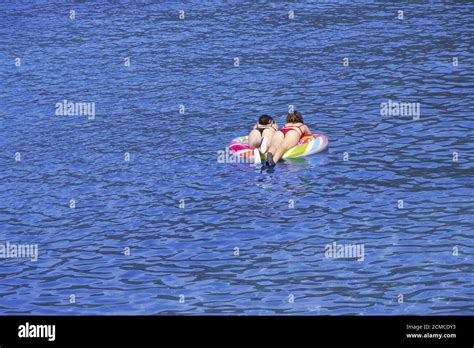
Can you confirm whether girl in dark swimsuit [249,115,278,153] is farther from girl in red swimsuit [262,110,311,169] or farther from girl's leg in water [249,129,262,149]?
girl in red swimsuit [262,110,311,169]

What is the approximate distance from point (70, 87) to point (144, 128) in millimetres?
5701

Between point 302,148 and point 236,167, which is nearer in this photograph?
point 236,167

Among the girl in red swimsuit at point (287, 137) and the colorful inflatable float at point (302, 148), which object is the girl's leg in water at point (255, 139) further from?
the girl in red swimsuit at point (287, 137)

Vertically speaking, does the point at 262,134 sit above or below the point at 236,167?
above

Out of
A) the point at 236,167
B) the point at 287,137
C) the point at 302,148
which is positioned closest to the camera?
the point at 236,167

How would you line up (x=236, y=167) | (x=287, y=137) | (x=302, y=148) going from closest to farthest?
(x=236, y=167) < (x=302, y=148) < (x=287, y=137)

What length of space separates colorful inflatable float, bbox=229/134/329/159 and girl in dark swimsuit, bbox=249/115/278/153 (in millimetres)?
238

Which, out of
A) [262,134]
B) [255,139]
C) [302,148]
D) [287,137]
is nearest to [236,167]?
[255,139]

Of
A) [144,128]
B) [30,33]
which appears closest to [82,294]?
[144,128]

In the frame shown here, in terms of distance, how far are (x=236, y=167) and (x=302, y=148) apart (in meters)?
1.74

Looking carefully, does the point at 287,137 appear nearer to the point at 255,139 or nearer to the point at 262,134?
the point at 262,134

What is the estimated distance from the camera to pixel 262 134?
83.7ft

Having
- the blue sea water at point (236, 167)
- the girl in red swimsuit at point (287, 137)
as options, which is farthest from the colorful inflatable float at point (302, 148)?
the blue sea water at point (236, 167)
